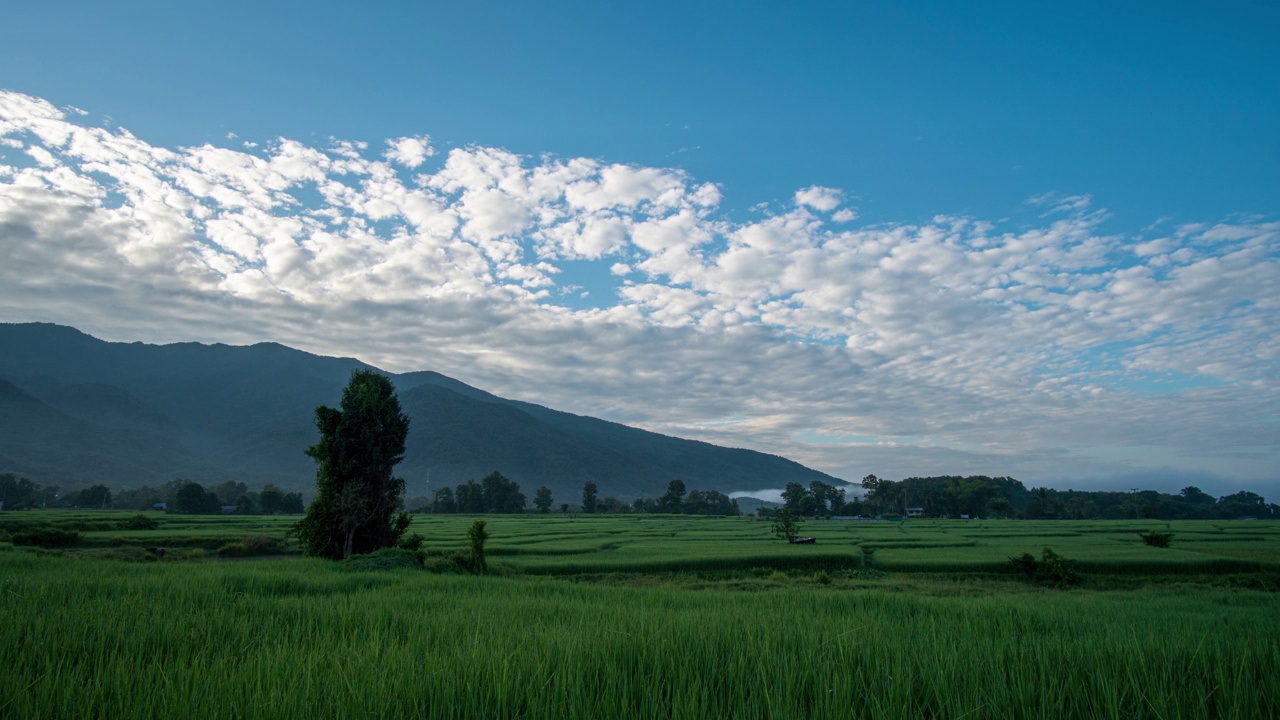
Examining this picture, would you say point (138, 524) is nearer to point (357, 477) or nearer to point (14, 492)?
point (357, 477)

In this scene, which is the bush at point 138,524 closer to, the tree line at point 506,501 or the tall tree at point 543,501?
the tree line at point 506,501

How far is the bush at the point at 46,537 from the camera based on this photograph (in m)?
37.2

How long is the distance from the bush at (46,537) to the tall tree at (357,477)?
69.2 feet

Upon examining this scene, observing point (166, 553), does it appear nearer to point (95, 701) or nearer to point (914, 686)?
point (95, 701)

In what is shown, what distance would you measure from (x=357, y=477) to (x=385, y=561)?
10.9m

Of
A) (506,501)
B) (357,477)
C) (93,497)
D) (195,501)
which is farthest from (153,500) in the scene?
(357,477)

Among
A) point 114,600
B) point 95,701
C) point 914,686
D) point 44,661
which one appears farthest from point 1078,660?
point 114,600

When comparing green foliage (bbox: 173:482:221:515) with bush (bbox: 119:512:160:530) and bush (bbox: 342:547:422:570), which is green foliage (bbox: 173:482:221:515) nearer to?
bush (bbox: 119:512:160:530)

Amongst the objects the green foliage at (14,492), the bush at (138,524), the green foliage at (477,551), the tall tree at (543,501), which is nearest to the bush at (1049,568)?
the green foliage at (477,551)

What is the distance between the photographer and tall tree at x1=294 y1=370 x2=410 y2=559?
3167 centimetres

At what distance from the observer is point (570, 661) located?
14.0ft

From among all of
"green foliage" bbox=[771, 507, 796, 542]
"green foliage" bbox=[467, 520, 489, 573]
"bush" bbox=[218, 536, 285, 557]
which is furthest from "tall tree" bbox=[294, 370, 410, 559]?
"green foliage" bbox=[771, 507, 796, 542]

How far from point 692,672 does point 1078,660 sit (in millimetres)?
3080

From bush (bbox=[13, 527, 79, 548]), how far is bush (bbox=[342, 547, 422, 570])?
3026 cm
